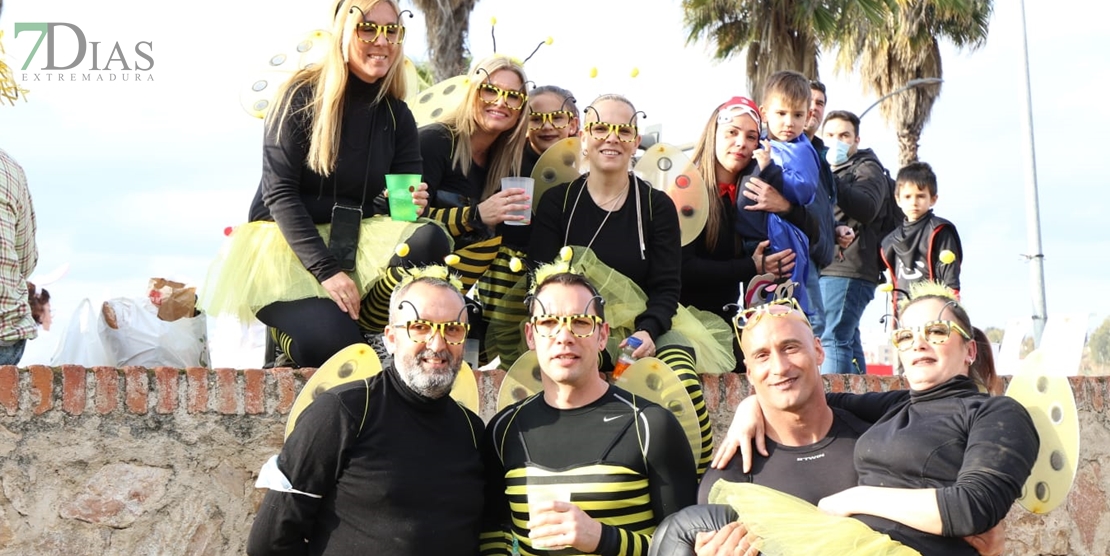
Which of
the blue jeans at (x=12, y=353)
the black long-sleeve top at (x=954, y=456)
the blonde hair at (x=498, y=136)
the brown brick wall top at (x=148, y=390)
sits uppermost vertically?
the blonde hair at (x=498, y=136)

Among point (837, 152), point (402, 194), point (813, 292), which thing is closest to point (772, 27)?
point (837, 152)

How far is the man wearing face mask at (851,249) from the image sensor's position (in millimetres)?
7039

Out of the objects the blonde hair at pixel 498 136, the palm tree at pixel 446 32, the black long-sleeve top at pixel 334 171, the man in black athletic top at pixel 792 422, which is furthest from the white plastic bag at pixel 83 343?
the palm tree at pixel 446 32

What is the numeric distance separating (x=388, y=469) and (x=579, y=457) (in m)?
Answer: 0.61

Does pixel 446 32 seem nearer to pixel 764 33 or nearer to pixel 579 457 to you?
pixel 764 33

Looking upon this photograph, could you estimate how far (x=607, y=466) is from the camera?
388cm

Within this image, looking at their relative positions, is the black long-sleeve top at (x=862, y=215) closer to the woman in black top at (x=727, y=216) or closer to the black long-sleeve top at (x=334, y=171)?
the woman in black top at (x=727, y=216)

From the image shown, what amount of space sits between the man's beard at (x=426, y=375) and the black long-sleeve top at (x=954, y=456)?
1335 mm

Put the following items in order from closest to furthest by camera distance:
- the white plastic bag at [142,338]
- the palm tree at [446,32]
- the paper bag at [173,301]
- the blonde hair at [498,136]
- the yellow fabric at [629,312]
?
the yellow fabric at [629,312] → the blonde hair at [498,136] → the white plastic bag at [142,338] → the paper bag at [173,301] → the palm tree at [446,32]

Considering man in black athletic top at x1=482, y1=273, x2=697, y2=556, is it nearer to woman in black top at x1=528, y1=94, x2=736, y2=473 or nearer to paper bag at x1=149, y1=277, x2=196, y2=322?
woman in black top at x1=528, y1=94, x2=736, y2=473

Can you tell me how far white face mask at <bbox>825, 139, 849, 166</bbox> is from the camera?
7.32m

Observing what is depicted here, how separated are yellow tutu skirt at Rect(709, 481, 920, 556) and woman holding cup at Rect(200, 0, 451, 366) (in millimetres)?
1931

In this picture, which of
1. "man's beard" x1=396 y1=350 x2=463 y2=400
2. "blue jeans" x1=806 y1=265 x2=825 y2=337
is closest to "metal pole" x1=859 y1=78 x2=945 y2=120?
"blue jeans" x1=806 y1=265 x2=825 y2=337

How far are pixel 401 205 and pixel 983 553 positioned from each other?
8.85ft
